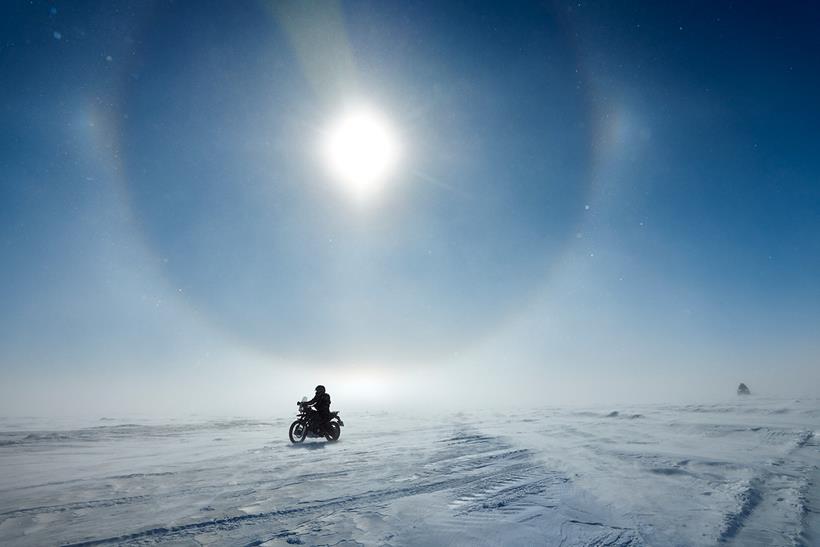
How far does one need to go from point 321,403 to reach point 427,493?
9.33 metres

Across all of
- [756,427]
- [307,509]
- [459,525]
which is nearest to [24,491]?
[307,509]

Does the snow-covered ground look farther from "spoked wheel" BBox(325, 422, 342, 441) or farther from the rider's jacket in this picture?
the rider's jacket

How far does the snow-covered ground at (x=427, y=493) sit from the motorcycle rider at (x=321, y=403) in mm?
3032

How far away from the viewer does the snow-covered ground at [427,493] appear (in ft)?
12.6

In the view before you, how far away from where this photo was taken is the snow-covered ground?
385 cm

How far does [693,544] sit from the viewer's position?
351 centimetres

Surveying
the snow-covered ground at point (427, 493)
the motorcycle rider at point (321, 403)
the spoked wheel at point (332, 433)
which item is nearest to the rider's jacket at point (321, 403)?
the motorcycle rider at point (321, 403)

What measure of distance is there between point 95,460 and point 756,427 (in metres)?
19.5

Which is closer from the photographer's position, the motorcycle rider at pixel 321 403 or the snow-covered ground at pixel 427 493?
the snow-covered ground at pixel 427 493

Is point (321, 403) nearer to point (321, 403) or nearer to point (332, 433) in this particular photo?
point (321, 403)

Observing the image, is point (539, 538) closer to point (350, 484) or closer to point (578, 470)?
point (350, 484)

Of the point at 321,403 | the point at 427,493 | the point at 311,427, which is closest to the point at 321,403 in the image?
the point at 321,403

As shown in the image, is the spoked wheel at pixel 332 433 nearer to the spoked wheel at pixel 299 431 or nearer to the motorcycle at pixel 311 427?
the motorcycle at pixel 311 427

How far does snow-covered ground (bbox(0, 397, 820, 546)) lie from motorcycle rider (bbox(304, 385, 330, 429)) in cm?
303
